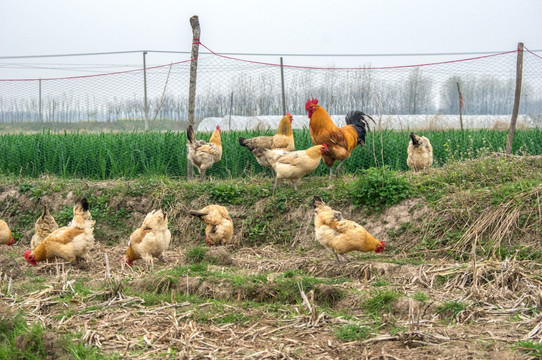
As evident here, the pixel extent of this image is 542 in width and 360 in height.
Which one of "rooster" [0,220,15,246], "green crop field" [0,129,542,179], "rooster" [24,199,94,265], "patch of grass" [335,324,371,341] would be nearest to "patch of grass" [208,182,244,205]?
"green crop field" [0,129,542,179]

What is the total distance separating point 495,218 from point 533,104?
42.7 feet

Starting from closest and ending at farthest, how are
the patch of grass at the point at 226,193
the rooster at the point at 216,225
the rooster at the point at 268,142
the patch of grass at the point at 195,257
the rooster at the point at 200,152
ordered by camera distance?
1. the patch of grass at the point at 195,257
2. the rooster at the point at 216,225
3. the patch of grass at the point at 226,193
4. the rooster at the point at 268,142
5. the rooster at the point at 200,152

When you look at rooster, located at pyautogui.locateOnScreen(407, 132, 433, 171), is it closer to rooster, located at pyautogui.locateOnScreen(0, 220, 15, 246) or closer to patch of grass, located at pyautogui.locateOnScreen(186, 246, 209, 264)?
patch of grass, located at pyautogui.locateOnScreen(186, 246, 209, 264)

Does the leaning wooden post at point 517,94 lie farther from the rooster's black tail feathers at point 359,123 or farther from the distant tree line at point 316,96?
the distant tree line at point 316,96

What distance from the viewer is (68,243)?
6.71 meters

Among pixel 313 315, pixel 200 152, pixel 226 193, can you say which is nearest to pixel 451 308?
pixel 313 315

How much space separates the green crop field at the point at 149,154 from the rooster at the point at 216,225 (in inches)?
105

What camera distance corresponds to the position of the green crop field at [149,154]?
418 inches

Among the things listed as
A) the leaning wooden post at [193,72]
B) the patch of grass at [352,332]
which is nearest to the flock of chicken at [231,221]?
the leaning wooden post at [193,72]

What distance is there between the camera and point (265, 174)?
1052 cm

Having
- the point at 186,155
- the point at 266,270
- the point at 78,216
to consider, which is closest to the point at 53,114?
the point at 186,155

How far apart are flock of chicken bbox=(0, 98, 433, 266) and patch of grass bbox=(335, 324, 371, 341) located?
2.13 meters

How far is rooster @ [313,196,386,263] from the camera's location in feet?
20.1

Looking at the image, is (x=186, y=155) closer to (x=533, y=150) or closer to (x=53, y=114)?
(x=533, y=150)
